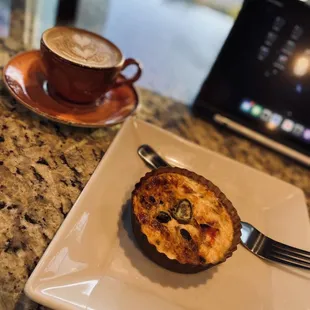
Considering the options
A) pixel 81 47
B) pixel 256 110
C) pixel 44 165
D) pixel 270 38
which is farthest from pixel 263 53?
pixel 44 165

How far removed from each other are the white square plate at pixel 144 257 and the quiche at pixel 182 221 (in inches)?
1.4

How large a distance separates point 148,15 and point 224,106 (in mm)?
686

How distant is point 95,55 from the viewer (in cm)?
76

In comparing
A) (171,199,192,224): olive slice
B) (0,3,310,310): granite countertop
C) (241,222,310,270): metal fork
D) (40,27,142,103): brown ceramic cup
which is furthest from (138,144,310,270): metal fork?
(40,27,142,103): brown ceramic cup

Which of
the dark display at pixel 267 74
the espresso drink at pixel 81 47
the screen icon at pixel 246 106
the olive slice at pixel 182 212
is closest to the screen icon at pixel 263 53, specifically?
the dark display at pixel 267 74

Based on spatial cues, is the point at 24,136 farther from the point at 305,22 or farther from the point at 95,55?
the point at 305,22

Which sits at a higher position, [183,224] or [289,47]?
[289,47]

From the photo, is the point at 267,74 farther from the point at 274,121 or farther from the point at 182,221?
the point at 182,221

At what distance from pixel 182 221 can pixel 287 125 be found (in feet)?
1.50

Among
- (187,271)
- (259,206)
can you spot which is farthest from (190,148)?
(187,271)

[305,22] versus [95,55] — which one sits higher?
[305,22]

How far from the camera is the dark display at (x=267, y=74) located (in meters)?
0.80

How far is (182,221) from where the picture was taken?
23.1 inches

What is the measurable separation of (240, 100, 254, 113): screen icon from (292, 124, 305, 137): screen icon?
0.12m
